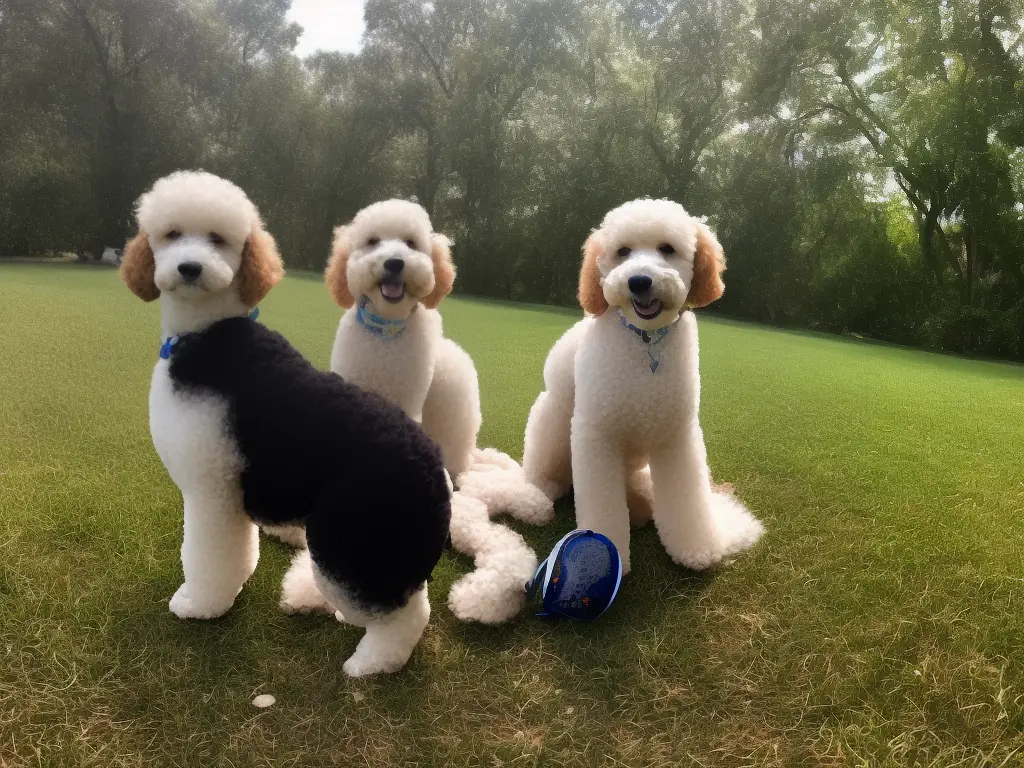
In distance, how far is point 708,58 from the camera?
12.2 meters

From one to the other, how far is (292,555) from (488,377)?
2749mm

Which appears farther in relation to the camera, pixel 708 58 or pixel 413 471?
pixel 708 58

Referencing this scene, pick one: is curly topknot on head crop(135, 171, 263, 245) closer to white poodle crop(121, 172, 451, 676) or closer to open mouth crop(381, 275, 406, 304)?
white poodle crop(121, 172, 451, 676)

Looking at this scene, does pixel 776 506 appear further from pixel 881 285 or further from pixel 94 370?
pixel 881 285

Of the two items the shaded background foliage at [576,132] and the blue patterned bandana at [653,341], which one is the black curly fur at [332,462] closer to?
the blue patterned bandana at [653,341]

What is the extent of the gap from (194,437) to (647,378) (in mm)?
1094

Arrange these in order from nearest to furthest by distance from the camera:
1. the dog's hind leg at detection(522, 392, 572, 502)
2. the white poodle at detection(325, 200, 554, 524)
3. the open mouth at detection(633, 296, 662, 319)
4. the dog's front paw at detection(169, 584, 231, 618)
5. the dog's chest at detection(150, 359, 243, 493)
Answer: the dog's chest at detection(150, 359, 243, 493) < the dog's front paw at detection(169, 584, 231, 618) < the open mouth at detection(633, 296, 662, 319) < the white poodle at detection(325, 200, 554, 524) < the dog's hind leg at detection(522, 392, 572, 502)

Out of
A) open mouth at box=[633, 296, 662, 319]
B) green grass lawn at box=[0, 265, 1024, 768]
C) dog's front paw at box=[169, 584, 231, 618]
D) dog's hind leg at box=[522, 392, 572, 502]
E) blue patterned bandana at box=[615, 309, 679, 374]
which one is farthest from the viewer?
dog's hind leg at box=[522, 392, 572, 502]

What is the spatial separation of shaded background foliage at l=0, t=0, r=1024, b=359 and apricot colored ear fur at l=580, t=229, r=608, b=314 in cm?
988

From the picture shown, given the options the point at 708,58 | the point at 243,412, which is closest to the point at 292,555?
the point at 243,412

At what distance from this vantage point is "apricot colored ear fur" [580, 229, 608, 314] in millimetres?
1802

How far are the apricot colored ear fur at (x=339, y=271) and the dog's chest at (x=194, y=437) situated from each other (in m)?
0.64

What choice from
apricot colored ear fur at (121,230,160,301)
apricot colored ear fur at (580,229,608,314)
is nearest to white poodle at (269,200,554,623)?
apricot colored ear fur at (580,229,608,314)

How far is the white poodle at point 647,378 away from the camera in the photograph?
66.2 inches
